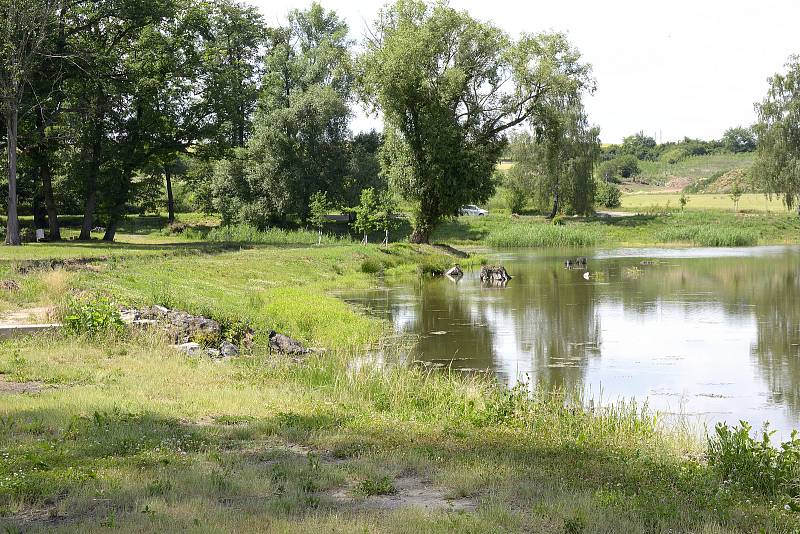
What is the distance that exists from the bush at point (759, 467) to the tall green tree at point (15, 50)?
115ft

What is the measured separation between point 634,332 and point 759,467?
52.5 feet

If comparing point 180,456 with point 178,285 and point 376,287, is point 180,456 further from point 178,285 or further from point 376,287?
point 376,287

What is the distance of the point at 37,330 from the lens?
1703 cm

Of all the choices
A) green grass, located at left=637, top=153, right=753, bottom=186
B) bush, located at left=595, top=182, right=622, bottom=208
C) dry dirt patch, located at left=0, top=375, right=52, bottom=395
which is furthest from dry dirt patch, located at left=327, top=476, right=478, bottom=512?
green grass, located at left=637, top=153, right=753, bottom=186

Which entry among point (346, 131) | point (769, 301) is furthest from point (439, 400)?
point (346, 131)

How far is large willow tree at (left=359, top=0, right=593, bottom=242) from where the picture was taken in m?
49.0

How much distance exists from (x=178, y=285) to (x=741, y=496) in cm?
1957

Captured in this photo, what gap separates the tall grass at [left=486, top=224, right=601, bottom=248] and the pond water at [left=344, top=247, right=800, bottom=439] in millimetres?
25838

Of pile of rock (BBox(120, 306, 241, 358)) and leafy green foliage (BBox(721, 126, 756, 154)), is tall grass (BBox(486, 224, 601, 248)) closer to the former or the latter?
pile of rock (BBox(120, 306, 241, 358))

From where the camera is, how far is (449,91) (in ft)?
161

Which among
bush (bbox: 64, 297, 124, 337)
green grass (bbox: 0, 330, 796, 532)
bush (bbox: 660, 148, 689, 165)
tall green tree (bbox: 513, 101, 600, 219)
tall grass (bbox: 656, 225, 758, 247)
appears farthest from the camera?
bush (bbox: 660, 148, 689, 165)

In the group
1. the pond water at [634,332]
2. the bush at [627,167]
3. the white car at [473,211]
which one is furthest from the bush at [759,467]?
the bush at [627,167]

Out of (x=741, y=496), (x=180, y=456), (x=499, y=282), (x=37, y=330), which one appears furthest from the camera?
(x=499, y=282)

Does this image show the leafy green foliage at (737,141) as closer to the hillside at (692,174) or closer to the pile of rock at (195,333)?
the hillside at (692,174)
